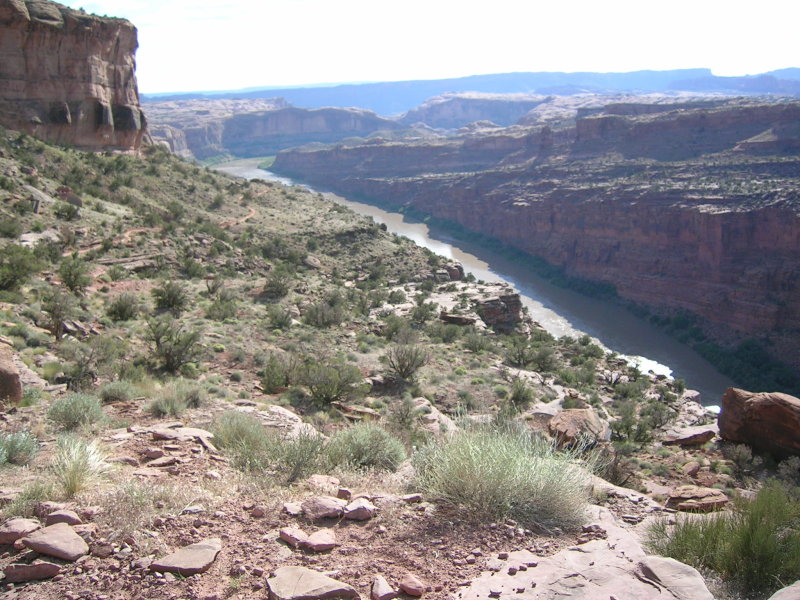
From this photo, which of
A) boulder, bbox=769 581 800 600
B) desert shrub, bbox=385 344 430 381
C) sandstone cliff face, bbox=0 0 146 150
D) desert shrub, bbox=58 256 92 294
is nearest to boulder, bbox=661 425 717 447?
desert shrub, bbox=385 344 430 381

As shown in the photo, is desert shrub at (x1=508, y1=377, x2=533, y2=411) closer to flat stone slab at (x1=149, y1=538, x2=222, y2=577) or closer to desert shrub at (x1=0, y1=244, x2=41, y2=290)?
flat stone slab at (x1=149, y1=538, x2=222, y2=577)

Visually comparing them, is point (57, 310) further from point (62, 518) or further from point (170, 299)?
point (62, 518)

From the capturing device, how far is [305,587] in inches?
171

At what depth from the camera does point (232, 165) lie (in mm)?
131125

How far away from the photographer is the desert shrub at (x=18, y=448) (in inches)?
250

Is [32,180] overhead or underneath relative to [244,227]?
overhead

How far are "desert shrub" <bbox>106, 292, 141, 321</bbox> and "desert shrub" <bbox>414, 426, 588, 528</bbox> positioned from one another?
1352 cm

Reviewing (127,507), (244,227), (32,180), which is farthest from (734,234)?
(127,507)

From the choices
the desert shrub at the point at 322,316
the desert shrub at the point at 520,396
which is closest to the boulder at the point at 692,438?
the desert shrub at the point at 520,396

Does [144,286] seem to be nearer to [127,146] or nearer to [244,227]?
[244,227]

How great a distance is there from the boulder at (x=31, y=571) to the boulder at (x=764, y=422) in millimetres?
14616

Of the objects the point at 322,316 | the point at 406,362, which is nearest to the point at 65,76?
the point at 322,316

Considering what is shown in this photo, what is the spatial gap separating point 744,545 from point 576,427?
22.7ft

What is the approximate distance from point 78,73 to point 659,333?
39.9m
